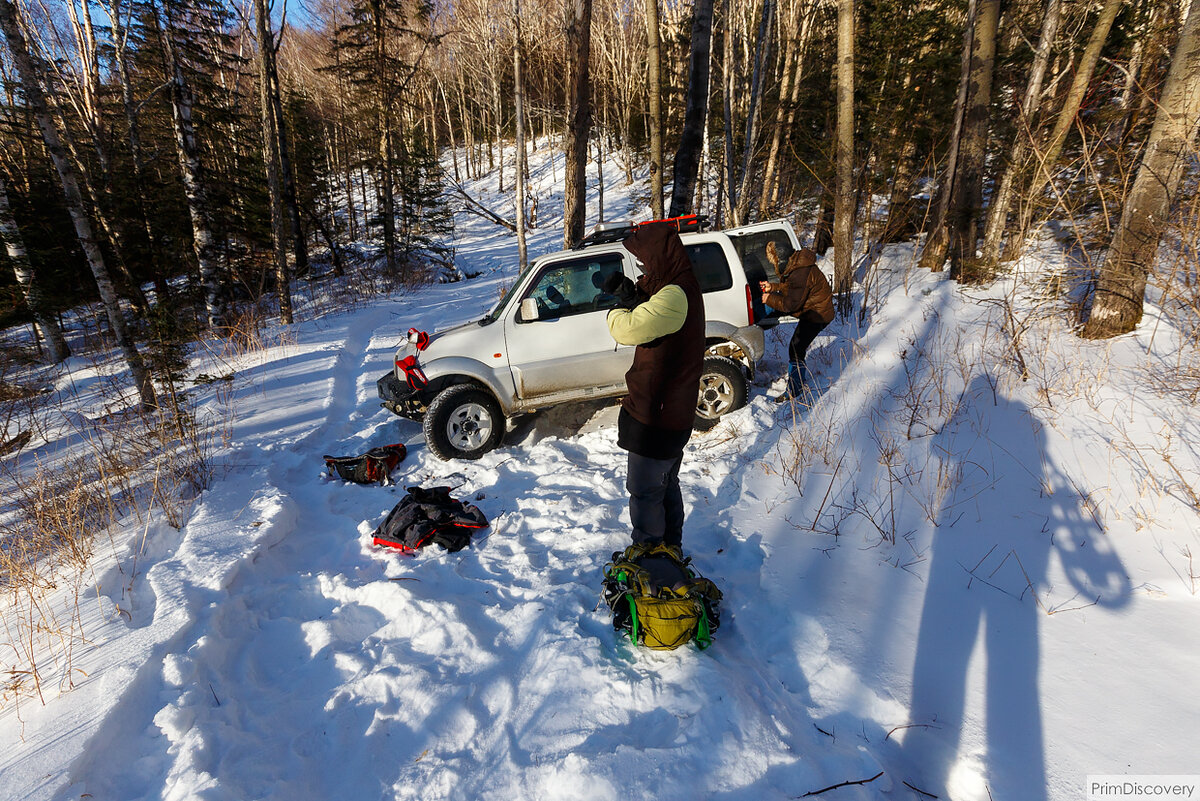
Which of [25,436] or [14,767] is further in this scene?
[25,436]

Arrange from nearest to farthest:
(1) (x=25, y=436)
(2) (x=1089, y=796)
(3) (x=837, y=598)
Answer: (2) (x=1089, y=796), (3) (x=837, y=598), (1) (x=25, y=436)

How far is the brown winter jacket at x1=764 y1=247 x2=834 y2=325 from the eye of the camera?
17.0 feet

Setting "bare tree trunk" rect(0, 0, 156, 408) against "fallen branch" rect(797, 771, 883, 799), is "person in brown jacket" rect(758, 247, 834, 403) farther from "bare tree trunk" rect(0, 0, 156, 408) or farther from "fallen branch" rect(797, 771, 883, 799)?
"bare tree trunk" rect(0, 0, 156, 408)

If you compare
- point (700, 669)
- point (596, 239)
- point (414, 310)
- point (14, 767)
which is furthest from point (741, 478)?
point (414, 310)

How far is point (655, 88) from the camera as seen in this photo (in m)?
9.49

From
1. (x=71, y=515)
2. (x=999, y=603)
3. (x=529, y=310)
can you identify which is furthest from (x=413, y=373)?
(x=999, y=603)

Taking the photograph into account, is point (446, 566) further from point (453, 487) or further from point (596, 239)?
point (596, 239)

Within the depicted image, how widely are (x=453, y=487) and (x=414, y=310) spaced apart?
353 inches

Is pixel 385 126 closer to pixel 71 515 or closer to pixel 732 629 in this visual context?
pixel 71 515

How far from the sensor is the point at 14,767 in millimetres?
1939

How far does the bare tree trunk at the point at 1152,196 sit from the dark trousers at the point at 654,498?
15.2 feet

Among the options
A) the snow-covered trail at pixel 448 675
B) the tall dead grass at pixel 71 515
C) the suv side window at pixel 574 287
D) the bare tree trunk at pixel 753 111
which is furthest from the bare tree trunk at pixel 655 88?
the tall dead grass at pixel 71 515

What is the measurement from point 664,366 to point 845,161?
670 cm

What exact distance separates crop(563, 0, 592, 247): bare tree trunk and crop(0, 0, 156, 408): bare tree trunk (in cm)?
670
